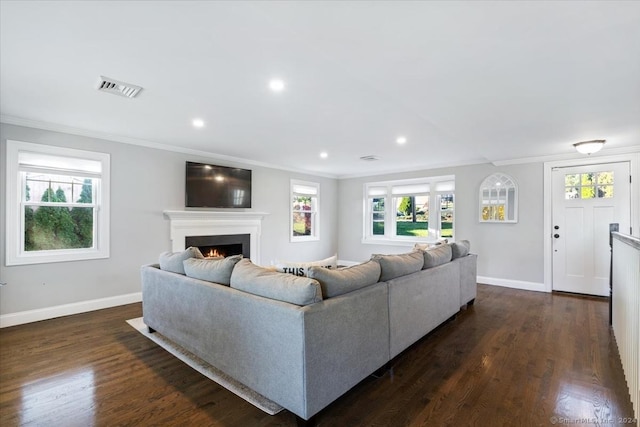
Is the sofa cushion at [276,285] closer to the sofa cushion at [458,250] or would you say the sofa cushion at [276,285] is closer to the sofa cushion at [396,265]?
the sofa cushion at [396,265]

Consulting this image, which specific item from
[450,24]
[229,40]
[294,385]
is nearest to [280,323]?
[294,385]

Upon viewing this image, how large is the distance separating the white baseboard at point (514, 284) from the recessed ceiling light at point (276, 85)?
5.07m

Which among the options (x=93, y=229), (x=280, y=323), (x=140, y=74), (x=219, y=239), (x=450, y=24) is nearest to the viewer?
(x=450, y=24)

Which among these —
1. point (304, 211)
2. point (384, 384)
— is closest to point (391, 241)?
point (304, 211)

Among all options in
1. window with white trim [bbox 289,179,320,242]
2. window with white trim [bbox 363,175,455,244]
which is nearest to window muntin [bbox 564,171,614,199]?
window with white trim [bbox 363,175,455,244]

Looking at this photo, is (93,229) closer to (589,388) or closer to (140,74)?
(140,74)

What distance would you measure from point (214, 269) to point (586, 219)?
5.52 m

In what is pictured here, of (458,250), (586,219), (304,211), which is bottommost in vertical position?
(458,250)

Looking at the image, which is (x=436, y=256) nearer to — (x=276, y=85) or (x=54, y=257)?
(x=276, y=85)

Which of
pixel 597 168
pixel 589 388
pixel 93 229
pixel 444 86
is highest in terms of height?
pixel 444 86

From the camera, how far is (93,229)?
13.5ft

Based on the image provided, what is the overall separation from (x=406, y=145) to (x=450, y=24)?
3057mm

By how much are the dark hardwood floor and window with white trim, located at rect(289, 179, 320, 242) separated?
4045mm

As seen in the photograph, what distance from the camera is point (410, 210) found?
6.81 metres
